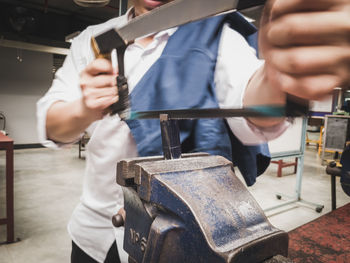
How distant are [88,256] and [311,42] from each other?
855 mm

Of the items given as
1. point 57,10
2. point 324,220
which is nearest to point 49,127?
point 324,220

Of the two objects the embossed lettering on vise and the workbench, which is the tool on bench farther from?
the workbench

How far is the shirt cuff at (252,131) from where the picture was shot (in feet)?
1.67

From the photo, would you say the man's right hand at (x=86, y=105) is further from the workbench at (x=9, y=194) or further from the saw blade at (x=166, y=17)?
the workbench at (x=9, y=194)

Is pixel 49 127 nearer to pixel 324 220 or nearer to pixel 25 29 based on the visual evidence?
pixel 324 220

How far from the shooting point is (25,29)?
5918mm

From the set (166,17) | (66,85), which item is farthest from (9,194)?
(166,17)

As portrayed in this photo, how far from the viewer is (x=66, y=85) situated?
73 cm

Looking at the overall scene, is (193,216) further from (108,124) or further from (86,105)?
(108,124)

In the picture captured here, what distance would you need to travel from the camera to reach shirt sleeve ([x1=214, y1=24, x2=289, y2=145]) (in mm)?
548

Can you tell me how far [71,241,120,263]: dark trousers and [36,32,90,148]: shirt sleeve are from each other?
1.13 feet

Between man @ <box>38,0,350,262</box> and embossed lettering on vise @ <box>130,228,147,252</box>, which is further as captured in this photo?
embossed lettering on vise @ <box>130,228,147,252</box>

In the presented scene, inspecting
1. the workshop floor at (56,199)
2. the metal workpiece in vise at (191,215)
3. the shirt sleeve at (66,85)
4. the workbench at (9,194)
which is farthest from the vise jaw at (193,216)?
the workbench at (9,194)

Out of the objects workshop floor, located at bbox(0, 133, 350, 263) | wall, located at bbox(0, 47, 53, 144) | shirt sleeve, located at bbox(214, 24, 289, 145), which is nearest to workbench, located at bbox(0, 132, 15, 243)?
workshop floor, located at bbox(0, 133, 350, 263)
